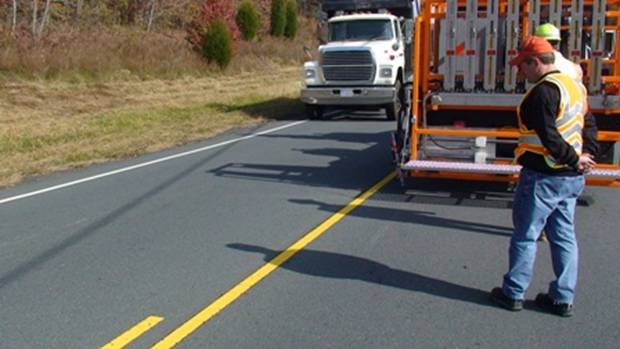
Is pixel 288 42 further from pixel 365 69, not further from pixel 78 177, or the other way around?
pixel 78 177

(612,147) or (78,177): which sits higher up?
(612,147)

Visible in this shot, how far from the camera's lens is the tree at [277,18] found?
46.1 m

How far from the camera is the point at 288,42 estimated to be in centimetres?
4566

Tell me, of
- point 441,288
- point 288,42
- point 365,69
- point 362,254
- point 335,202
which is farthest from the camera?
point 288,42

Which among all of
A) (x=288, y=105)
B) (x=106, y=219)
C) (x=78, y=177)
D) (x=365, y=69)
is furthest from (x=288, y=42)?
(x=106, y=219)

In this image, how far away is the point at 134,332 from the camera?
468 cm

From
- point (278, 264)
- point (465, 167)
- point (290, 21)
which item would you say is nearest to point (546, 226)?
point (278, 264)

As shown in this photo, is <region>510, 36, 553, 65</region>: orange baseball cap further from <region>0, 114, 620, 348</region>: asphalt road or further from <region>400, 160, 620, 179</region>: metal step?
<region>400, 160, 620, 179</region>: metal step

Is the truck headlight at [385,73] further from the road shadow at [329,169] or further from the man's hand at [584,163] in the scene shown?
the man's hand at [584,163]

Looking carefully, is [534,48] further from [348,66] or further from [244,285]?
[348,66]

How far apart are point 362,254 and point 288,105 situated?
15.9m

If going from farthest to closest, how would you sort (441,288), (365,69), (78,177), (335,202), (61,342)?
(365,69) → (78,177) → (335,202) → (441,288) → (61,342)

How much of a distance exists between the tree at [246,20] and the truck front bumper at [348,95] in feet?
75.2

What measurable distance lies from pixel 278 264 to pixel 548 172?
2.40m
